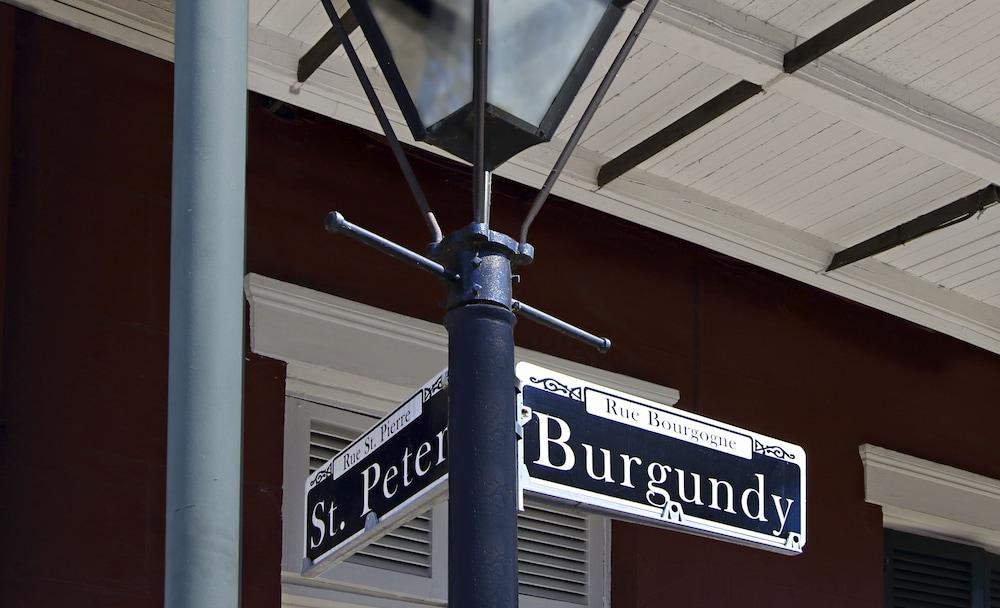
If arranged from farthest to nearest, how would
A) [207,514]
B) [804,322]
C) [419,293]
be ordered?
[804,322], [419,293], [207,514]

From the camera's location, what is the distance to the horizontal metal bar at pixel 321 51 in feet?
16.5

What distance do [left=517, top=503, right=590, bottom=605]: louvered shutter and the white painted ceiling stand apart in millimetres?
1219

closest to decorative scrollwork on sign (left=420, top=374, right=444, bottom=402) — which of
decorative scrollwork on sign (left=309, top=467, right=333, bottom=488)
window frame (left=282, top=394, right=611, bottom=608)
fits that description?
decorative scrollwork on sign (left=309, top=467, right=333, bottom=488)

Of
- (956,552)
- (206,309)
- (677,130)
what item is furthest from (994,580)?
(206,309)

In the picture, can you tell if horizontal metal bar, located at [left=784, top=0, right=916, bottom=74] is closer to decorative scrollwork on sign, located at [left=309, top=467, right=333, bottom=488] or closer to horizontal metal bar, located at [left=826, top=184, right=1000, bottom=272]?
horizontal metal bar, located at [left=826, top=184, right=1000, bottom=272]

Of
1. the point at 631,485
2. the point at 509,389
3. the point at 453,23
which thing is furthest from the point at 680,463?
the point at 453,23

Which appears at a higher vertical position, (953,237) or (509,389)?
(953,237)

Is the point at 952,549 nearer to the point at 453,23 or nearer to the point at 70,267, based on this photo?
the point at 70,267

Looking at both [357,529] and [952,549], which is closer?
[357,529]

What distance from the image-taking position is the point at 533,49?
2.76 metres

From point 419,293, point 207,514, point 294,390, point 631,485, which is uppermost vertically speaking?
point 419,293

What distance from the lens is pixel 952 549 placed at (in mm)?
7316

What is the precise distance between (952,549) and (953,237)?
1.68m

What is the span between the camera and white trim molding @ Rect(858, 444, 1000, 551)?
6969 mm
